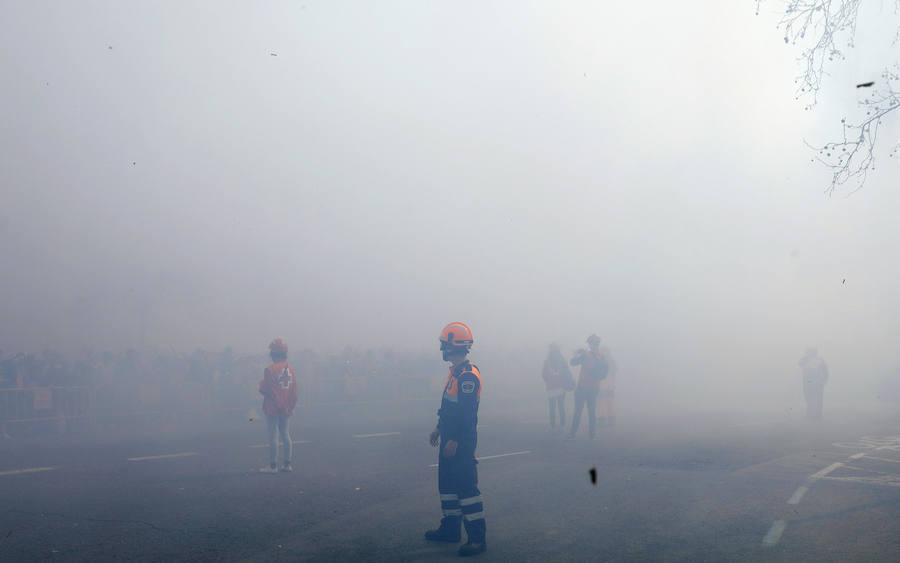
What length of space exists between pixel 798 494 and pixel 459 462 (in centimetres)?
484

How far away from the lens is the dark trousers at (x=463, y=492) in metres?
6.45

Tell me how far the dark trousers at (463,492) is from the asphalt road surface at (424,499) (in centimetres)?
26

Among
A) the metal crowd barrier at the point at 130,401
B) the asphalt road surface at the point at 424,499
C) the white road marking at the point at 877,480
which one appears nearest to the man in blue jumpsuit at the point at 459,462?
the asphalt road surface at the point at 424,499

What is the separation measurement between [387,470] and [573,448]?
4250 mm

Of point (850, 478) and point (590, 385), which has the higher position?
point (590, 385)

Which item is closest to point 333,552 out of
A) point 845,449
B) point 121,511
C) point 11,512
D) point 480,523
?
A: point 480,523

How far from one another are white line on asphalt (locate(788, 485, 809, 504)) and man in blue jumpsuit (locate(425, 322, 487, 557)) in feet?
13.5

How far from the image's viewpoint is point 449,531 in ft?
22.2

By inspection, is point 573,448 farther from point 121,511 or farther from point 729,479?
point 121,511

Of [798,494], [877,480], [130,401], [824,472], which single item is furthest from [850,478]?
[130,401]

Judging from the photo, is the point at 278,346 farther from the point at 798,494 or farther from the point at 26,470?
the point at 798,494

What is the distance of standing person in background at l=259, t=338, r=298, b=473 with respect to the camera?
1072cm

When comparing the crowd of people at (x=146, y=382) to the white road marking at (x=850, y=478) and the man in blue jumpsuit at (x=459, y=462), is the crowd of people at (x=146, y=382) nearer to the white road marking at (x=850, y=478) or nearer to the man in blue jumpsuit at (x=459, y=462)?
the man in blue jumpsuit at (x=459, y=462)

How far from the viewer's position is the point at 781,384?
52.3 meters
